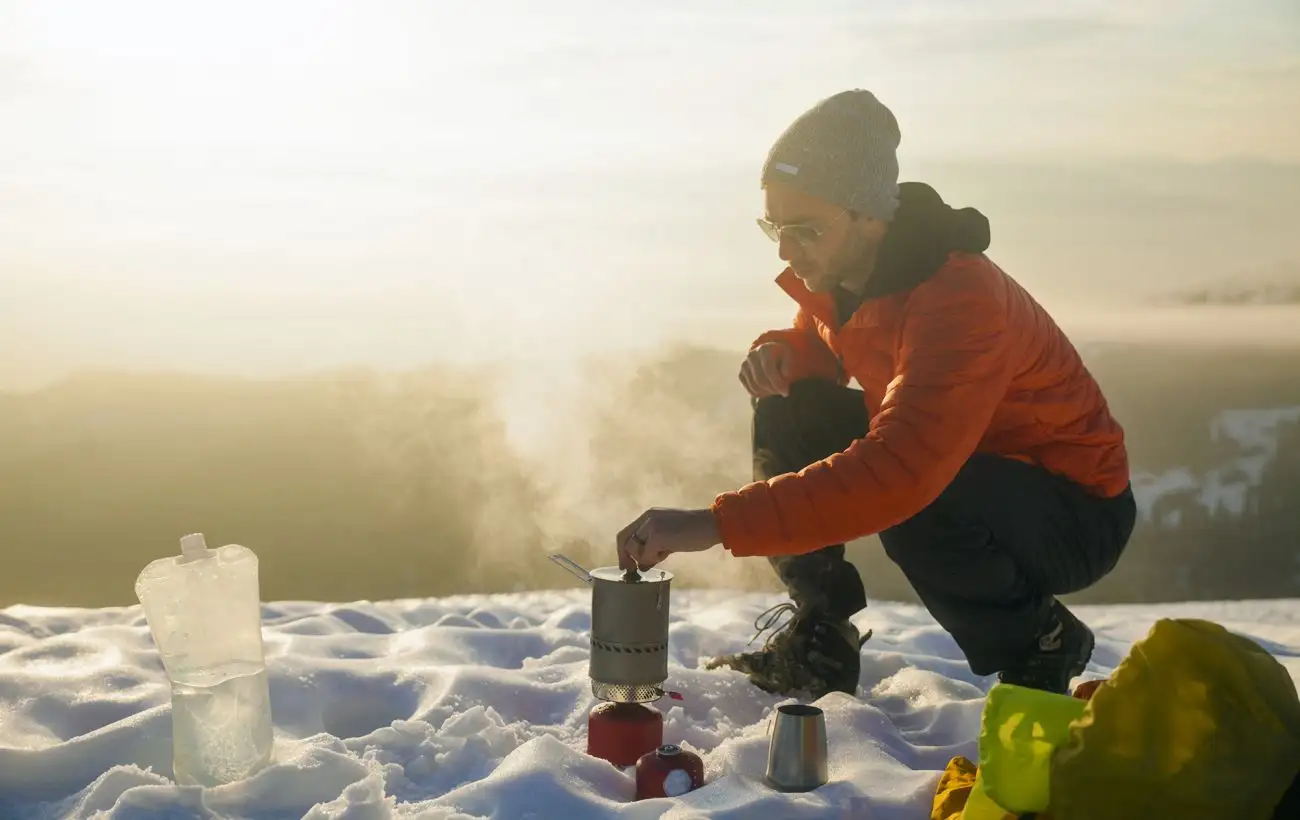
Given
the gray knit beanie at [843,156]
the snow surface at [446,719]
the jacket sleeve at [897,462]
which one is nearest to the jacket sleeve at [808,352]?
the gray knit beanie at [843,156]

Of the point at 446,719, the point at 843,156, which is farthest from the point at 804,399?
the point at 446,719

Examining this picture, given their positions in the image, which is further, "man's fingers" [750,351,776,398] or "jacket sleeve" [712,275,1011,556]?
"man's fingers" [750,351,776,398]

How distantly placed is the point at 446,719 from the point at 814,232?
147 cm

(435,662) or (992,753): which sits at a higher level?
(992,753)

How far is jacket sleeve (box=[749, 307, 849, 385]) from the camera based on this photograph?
124 inches

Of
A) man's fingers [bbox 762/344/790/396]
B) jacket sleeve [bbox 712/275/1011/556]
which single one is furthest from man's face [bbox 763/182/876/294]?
man's fingers [bbox 762/344/790/396]

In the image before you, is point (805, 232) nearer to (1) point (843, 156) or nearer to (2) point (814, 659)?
(1) point (843, 156)

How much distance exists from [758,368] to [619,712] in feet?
3.23

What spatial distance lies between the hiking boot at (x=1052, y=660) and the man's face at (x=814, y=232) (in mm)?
980

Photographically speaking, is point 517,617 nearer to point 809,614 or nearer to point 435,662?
point 435,662

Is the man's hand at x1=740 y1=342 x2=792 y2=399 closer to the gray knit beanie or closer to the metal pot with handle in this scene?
the gray knit beanie

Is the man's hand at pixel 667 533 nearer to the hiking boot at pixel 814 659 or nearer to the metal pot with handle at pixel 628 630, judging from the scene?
the metal pot with handle at pixel 628 630

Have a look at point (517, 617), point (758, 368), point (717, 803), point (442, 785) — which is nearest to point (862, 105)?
point (758, 368)

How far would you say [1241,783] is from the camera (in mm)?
1656
